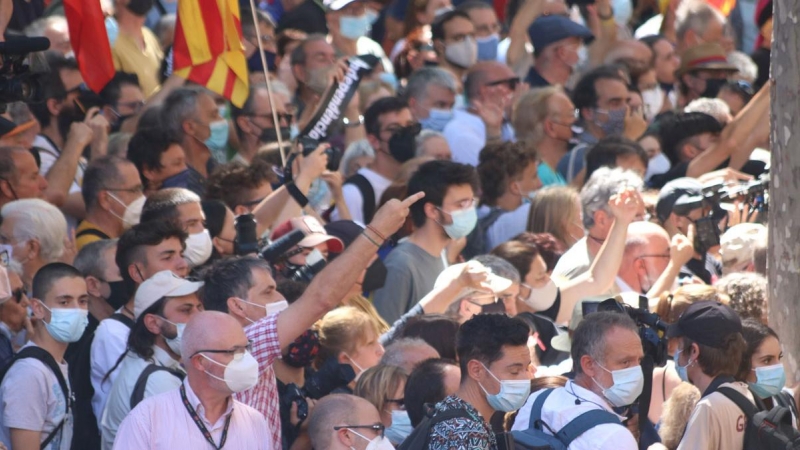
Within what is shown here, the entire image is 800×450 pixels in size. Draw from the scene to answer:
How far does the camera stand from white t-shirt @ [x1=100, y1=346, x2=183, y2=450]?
6.40 m

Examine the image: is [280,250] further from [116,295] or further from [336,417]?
[336,417]

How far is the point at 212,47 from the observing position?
9453 mm

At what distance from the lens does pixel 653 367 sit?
722 cm

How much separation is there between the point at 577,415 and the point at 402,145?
431 centimetres

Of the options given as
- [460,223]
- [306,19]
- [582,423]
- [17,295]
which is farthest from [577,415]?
[306,19]

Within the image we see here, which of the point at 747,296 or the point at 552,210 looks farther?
the point at 552,210

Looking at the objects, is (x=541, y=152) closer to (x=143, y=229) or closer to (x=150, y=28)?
(x=150, y=28)

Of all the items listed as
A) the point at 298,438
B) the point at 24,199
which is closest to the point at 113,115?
the point at 24,199

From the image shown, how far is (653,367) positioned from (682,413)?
0.44 metres

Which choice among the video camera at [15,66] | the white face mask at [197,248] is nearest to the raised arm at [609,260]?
the white face mask at [197,248]

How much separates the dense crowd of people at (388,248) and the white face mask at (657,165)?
0.15 ft

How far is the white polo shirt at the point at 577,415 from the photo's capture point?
19.4 ft

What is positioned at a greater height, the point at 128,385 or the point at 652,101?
the point at 128,385

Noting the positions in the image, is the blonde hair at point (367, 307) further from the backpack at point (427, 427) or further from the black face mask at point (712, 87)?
the black face mask at point (712, 87)
